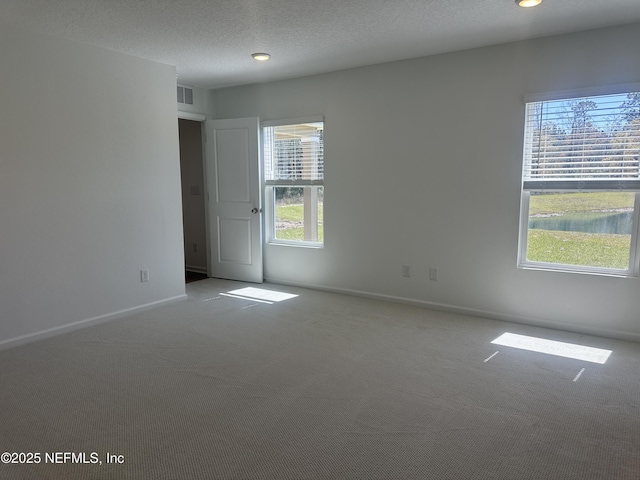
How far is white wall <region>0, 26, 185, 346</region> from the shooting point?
135 inches

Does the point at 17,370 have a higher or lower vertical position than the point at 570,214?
lower

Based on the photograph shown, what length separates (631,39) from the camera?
339cm

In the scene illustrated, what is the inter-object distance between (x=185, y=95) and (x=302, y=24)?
104 inches

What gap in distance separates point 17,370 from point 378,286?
3.35 metres

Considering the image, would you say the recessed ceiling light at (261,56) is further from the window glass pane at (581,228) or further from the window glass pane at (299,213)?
the window glass pane at (581,228)

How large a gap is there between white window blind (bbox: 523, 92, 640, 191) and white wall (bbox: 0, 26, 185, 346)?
3591mm

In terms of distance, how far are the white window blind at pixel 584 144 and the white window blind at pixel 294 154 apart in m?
2.28

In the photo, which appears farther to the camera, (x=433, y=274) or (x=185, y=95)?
(x=185, y=95)

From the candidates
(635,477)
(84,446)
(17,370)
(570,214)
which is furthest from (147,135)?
(635,477)

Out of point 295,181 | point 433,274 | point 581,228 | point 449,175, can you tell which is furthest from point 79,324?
point 581,228

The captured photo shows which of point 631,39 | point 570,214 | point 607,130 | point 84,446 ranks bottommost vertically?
point 84,446

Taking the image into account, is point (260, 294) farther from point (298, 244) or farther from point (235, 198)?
point (235, 198)

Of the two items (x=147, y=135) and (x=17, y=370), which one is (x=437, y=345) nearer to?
(x=17, y=370)

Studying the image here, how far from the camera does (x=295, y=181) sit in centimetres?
540
